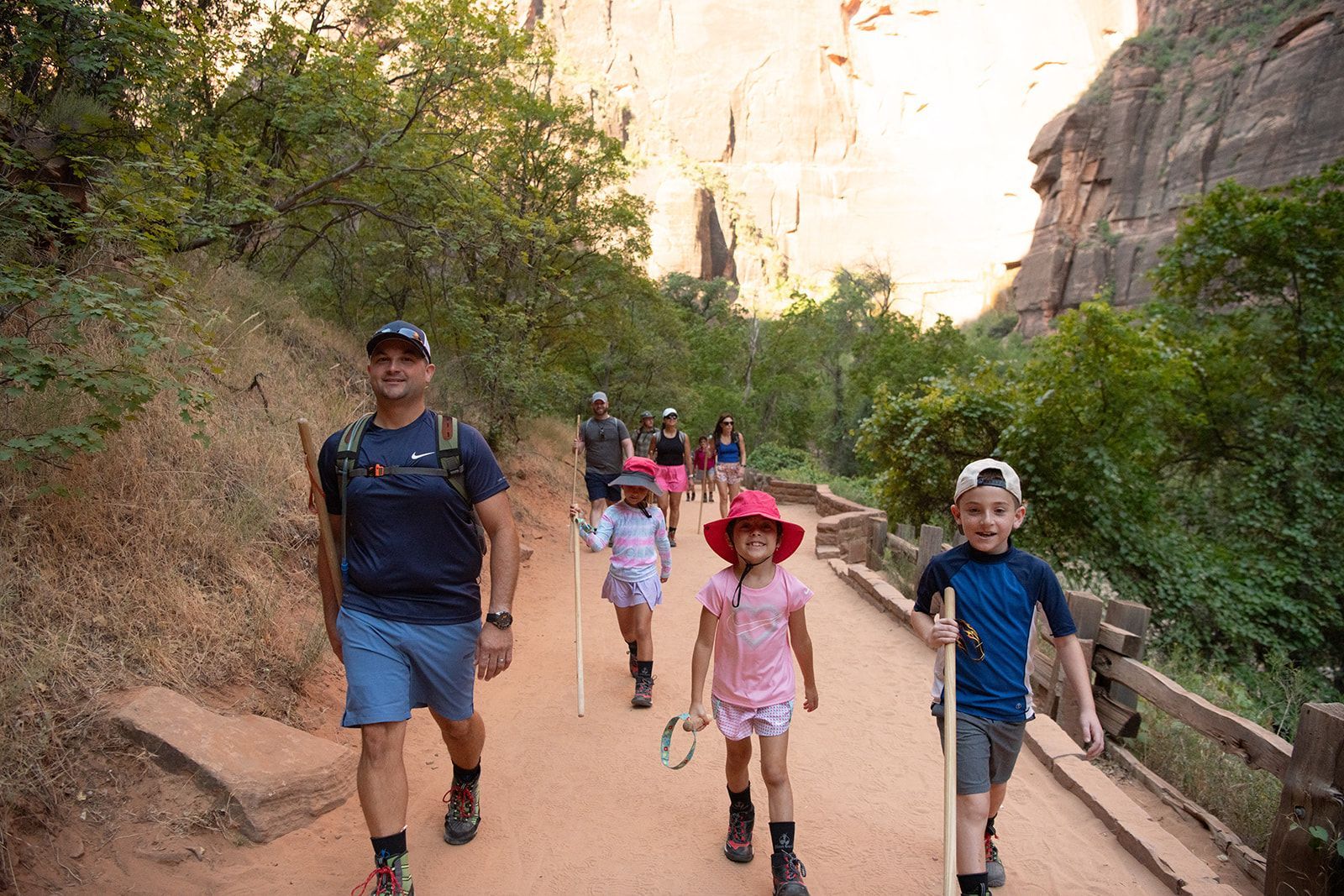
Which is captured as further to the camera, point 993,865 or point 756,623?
point 993,865

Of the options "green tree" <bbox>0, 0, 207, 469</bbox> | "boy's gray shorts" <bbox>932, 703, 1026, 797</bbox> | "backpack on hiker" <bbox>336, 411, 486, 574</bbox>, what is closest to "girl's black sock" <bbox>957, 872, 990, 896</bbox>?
"boy's gray shorts" <bbox>932, 703, 1026, 797</bbox>

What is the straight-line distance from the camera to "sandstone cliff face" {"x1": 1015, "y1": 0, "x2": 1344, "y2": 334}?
40750mm

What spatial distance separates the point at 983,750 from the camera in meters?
3.06

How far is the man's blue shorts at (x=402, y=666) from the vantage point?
2980 mm

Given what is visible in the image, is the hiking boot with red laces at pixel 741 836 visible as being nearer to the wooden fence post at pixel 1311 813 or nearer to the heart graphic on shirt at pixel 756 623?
the heart graphic on shirt at pixel 756 623

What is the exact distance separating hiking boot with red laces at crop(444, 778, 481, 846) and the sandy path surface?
62mm

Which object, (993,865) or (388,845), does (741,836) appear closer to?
(993,865)

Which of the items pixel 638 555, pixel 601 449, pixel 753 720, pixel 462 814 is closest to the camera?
pixel 753 720

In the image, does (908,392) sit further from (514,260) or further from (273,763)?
(273,763)

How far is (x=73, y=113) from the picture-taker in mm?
5820

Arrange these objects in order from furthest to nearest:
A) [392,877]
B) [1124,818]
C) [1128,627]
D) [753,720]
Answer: [1128,627], [1124,818], [753,720], [392,877]

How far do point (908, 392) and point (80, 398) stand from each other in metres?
11.0

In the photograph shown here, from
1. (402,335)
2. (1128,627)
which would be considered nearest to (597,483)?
(1128,627)

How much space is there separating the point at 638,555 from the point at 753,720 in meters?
2.28
